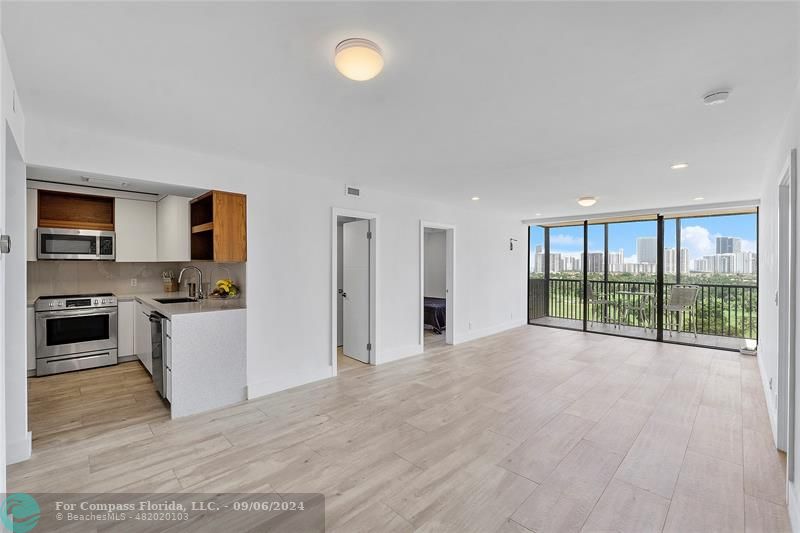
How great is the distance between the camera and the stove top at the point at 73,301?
4254 millimetres

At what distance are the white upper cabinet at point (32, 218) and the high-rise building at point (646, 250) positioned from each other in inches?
370

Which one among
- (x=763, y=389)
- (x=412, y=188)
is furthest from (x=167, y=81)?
(x=763, y=389)

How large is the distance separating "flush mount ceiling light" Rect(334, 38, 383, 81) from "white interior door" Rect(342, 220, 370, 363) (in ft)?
10.7

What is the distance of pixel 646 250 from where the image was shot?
6957 millimetres

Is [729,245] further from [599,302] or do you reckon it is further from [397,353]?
[397,353]

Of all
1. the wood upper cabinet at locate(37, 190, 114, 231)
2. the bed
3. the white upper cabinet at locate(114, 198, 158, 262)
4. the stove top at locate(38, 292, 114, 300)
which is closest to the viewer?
the stove top at locate(38, 292, 114, 300)

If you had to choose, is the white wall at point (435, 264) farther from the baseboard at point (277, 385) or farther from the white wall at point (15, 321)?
the white wall at point (15, 321)

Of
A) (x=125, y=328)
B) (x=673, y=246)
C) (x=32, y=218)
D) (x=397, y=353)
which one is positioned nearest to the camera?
(x=32, y=218)

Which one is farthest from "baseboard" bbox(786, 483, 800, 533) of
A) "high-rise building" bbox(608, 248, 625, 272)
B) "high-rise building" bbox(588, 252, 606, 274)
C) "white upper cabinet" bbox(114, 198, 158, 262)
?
"white upper cabinet" bbox(114, 198, 158, 262)

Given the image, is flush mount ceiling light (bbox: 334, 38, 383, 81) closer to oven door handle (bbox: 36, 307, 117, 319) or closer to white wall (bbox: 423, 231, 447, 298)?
oven door handle (bbox: 36, 307, 117, 319)

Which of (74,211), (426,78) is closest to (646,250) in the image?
(426,78)

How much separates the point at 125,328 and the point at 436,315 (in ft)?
16.5

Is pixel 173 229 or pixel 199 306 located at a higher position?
pixel 173 229

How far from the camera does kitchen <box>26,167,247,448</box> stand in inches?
130
